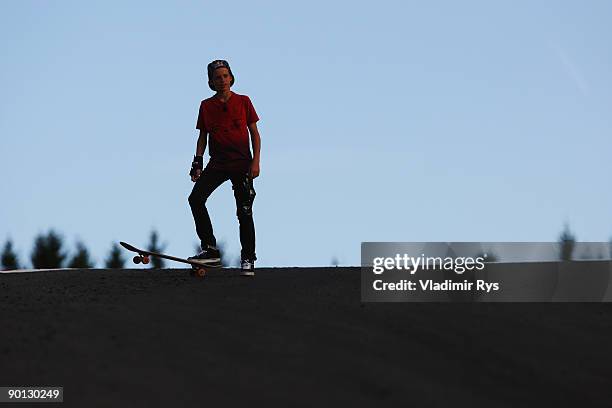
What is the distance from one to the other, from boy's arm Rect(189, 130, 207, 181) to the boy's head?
62 cm

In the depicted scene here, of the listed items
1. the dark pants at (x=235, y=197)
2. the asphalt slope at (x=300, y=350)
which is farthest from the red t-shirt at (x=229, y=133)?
the asphalt slope at (x=300, y=350)

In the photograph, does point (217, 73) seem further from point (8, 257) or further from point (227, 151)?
point (8, 257)

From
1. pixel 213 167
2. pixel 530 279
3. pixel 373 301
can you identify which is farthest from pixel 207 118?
pixel 530 279

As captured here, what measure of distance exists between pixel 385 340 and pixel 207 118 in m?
4.80

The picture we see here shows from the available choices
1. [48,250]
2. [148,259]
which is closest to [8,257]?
[48,250]

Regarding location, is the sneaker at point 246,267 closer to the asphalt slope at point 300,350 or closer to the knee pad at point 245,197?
the knee pad at point 245,197

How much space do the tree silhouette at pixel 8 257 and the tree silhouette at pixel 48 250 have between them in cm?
168

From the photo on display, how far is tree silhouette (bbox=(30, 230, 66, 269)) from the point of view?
73688 mm

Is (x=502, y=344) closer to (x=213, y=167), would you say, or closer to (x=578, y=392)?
(x=578, y=392)

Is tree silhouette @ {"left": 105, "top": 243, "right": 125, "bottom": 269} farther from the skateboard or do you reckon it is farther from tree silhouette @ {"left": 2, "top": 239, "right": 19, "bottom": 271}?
the skateboard

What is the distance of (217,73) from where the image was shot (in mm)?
10805

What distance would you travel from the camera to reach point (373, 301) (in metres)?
8.79

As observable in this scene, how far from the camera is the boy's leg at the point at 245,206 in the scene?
1090cm

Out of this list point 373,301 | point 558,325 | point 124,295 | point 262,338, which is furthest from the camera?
point 124,295
